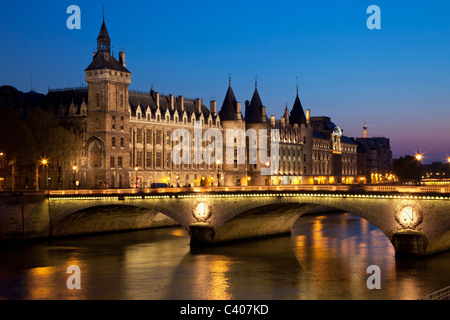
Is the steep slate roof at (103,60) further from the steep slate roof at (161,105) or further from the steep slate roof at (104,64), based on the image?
the steep slate roof at (161,105)

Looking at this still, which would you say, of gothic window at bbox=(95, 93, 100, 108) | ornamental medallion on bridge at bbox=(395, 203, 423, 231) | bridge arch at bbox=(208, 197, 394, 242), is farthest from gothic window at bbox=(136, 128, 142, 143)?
ornamental medallion on bridge at bbox=(395, 203, 423, 231)

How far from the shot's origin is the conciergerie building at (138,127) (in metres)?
105

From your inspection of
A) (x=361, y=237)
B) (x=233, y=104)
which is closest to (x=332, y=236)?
(x=361, y=237)

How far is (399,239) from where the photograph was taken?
184 feet

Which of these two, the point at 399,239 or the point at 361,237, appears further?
the point at 361,237

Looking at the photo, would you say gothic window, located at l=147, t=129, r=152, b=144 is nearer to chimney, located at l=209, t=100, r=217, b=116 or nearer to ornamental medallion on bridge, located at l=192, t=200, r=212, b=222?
chimney, located at l=209, t=100, r=217, b=116

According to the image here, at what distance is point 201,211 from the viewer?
70.4 m

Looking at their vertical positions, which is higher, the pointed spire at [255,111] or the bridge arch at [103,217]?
the pointed spire at [255,111]

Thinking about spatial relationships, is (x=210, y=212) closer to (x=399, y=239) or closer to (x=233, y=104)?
(x=399, y=239)

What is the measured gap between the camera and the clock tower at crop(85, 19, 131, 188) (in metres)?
104

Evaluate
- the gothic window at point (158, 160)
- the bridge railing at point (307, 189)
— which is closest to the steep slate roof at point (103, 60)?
the gothic window at point (158, 160)

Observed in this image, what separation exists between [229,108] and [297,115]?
113 ft

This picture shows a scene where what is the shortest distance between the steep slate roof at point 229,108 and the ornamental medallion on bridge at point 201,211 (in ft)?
223
